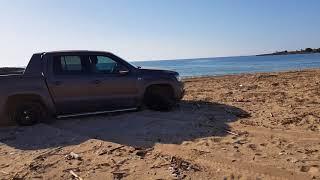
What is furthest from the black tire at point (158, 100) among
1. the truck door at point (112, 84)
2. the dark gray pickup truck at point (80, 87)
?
the truck door at point (112, 84)

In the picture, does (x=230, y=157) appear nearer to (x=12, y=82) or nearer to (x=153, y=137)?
(x=153, y=137)

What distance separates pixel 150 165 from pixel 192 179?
2.96 feet

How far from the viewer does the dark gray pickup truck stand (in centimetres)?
1013

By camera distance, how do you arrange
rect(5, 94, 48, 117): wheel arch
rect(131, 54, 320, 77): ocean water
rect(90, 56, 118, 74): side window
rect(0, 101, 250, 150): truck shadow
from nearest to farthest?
rect(0, 101, 250, 150): truck shadow < rect(5, 94, 48, 117): wheel arch < rect(90, 56, 118, 74): side window < rect(131, 54, 320, 77): ocean water

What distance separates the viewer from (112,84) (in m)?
10.9

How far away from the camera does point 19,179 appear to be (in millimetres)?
6730

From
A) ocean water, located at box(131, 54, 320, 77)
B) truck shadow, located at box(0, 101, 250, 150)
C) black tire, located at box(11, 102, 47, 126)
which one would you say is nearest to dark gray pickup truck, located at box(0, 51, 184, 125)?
black tire, located at box(11, 102, 47, 126)

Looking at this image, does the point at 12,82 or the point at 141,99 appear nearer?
the point at 12,82

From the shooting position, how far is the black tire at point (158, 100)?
11344mm

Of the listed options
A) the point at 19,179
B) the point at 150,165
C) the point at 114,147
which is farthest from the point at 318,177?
the point at 19,179

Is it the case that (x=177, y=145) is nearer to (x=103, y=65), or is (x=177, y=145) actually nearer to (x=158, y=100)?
(x=158, y=100)

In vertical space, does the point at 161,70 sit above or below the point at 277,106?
above

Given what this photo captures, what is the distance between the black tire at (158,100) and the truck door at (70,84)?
146 centimetres

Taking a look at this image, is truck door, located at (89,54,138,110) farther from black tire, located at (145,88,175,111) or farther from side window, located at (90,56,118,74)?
black tire, located at (145,88,175,111)
